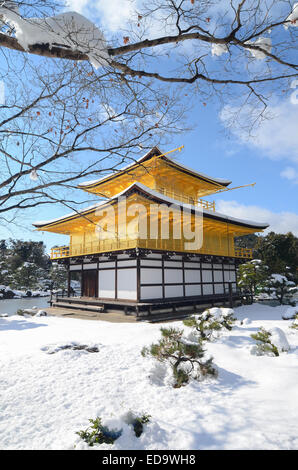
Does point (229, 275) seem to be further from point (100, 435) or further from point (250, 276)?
point (100, 435)

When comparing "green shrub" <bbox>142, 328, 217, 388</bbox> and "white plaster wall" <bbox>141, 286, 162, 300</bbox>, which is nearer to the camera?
"green shrub" <bbox>142, 328, 217, 388</bbox>

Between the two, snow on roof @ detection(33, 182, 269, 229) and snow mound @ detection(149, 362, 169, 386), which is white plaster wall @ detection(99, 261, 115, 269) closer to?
snow on roof @ detection(33, 182, 269, 229)

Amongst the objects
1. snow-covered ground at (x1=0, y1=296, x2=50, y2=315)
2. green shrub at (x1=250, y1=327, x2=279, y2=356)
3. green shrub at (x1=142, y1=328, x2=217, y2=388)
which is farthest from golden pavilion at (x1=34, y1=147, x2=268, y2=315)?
snow-covered ground at (x1=0, y1=296, x2=50, y2=315)

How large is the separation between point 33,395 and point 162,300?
1036cm

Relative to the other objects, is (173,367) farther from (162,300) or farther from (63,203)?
(162,300)

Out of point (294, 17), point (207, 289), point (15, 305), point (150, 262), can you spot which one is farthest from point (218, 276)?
point (15, 305)

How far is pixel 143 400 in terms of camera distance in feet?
12.8

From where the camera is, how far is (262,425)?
2963mm

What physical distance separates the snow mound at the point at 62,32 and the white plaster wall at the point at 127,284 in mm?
11197

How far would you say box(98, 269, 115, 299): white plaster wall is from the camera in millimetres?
15073

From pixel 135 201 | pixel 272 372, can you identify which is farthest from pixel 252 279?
pixel 272 372

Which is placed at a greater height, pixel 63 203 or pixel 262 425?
pixel 63 203

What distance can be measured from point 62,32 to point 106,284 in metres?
13.5

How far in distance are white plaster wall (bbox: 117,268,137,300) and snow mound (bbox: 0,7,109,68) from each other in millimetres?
11197
